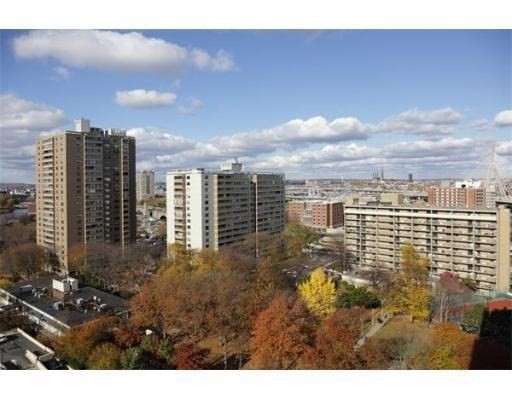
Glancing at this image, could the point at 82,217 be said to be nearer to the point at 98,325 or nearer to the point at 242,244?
the point at 242,244

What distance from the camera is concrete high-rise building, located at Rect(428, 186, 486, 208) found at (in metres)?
16.6

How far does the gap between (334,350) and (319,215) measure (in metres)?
13.5

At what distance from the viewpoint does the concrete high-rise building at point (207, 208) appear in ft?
30.6

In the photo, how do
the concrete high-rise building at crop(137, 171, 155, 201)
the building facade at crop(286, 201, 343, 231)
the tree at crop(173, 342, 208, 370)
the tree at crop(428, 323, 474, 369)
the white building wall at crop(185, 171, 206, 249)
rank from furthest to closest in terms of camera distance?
the concrete high-rise building at crop(137, 171, 155, 201) < the building facade at crop(286, 201, 343, 231) < the white building wall at crop(185, 171, 206, 249) < the tree at crop(173, 342, 208, 370) < the tree at crop(428, 323, 474, 369)

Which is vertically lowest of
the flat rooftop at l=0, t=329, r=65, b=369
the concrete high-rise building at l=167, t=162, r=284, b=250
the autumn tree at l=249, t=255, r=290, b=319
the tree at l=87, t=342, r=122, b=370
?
the flat rooftop at l=0, t=329, r=65, b=369

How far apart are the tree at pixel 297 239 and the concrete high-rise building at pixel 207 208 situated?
3.68 feet

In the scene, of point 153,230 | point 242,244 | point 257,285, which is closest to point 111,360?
point 257,285

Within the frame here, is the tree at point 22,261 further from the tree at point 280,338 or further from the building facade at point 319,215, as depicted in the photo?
the building facade at point 319,215

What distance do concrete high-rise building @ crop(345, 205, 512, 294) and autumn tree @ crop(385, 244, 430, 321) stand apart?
1.72 m

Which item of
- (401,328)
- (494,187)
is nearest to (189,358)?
(401,328)

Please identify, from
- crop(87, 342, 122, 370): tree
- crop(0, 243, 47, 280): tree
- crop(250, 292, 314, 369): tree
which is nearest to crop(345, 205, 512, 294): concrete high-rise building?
crop(250, 292, 314, 369): tree

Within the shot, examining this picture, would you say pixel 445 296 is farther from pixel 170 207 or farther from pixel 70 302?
pixel 170 207

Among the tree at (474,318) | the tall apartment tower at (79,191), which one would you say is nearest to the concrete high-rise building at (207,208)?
the tall apartment tower at (79,191)

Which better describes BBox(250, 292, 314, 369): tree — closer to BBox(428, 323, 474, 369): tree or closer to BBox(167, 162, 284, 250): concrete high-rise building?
BBox(428, 323, 474, 369): tree
